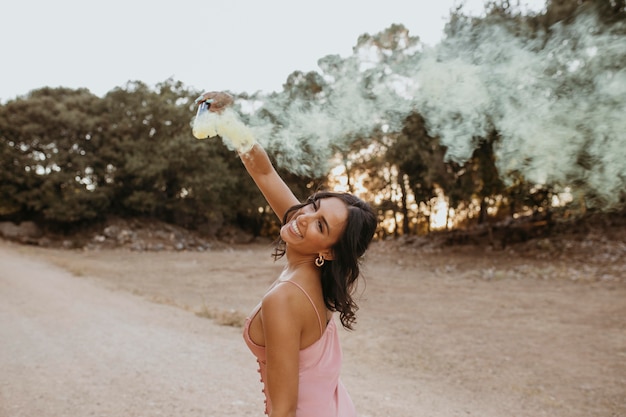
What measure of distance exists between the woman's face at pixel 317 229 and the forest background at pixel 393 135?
75 cm

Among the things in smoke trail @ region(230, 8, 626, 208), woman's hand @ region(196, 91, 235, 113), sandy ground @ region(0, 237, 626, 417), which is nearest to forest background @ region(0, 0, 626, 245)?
smoke trail @ region(230, 8, 626, 208)

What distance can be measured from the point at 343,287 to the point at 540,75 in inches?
242

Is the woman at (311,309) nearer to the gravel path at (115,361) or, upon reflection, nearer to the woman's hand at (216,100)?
the woman's hand at (216,100)

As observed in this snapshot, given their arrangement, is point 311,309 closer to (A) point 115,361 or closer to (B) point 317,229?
(B) point 317,229

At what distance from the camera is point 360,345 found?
7.82 metres

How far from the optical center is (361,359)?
23.2ft

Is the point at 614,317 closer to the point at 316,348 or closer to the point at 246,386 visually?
the point at 246,386

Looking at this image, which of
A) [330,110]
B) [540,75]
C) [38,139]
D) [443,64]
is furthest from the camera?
[38,139]

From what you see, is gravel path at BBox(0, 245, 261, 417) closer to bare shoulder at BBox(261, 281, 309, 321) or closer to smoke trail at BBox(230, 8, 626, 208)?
smoke trail at BBox(230, 8, 626, 208)

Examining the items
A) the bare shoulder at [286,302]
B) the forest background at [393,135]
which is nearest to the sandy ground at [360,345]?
the forest background at [393,135]

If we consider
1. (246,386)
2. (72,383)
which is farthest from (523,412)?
(72,383)

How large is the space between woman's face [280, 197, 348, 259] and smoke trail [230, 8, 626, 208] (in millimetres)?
2651

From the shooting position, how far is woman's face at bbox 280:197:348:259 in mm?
2010

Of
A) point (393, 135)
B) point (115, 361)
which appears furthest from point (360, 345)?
point (393, 135)
